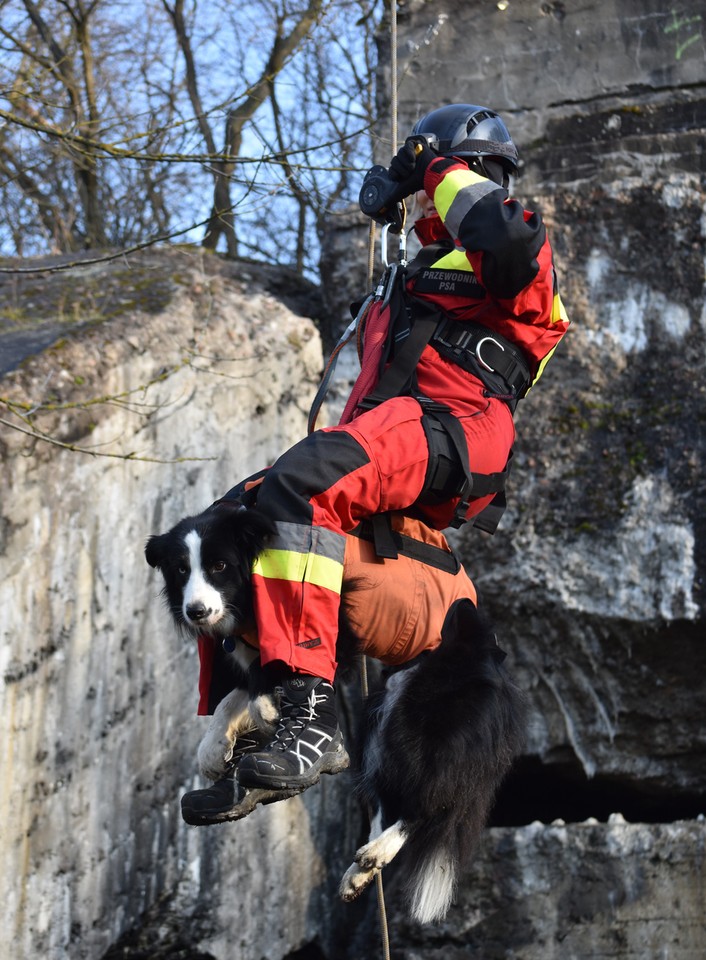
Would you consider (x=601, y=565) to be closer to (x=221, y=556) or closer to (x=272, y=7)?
(x=221, y=556)

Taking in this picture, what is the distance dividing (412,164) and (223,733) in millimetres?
1564

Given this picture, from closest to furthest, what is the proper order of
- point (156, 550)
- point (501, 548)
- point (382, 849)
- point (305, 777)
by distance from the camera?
point (305, 777), point (156, 550), point (382, 849), point (501, 548)

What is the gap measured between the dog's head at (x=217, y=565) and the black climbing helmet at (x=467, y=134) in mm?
1146

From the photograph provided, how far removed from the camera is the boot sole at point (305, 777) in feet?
9.05

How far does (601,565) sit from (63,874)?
→ 8.37 ft

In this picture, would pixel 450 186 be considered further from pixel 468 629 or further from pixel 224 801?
pixel 224 801

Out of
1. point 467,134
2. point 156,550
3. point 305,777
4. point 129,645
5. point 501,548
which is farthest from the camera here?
point 501,548

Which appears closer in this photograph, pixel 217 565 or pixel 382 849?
pixel 217 565

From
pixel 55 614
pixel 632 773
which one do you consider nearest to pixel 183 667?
pixel 55 614

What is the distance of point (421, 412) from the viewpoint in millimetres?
3207

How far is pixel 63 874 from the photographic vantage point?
4.66 m

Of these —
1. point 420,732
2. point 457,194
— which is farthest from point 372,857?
point 457,194

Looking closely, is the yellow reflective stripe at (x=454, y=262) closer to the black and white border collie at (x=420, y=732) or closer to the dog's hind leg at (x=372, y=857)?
the black and white border collie at (x=420, y=732)

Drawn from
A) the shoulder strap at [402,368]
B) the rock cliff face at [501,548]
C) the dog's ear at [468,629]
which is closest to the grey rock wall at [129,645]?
the rock cliff face at [501,548]
